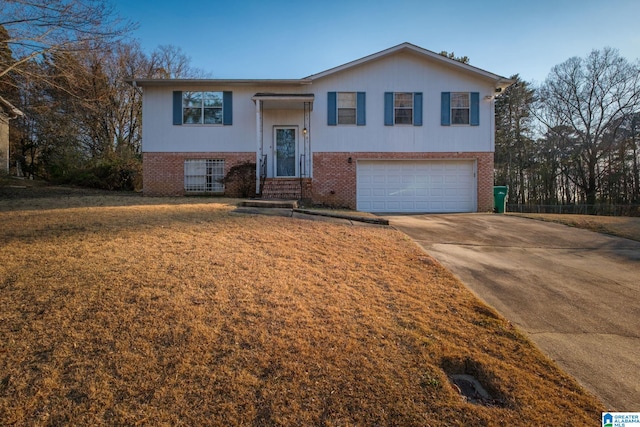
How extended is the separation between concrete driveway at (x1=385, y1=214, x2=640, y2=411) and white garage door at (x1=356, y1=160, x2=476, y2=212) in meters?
4.89

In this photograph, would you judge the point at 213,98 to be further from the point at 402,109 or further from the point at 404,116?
the point at 404,116

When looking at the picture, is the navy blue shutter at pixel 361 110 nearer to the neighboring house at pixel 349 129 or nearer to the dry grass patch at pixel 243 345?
the neighboring house at pixel 349 129

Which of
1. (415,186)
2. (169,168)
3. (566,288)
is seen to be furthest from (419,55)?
(566,288)

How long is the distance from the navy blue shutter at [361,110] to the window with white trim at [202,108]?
18.5ft

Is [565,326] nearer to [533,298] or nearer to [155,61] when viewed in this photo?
[533,298]

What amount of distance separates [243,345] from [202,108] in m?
13.5

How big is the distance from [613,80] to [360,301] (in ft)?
105

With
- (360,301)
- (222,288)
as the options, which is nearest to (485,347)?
(360,301)

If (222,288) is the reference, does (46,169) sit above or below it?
above

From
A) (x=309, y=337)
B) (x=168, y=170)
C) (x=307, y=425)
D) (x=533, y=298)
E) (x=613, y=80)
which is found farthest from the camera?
(x=613, y=80)

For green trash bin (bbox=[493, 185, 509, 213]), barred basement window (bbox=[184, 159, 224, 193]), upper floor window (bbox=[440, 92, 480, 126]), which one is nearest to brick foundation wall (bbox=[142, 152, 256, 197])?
barred basement window (bbox=[184, 159, 224, 193])

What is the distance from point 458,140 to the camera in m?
14.6

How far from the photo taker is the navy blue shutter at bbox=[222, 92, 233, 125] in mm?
14383

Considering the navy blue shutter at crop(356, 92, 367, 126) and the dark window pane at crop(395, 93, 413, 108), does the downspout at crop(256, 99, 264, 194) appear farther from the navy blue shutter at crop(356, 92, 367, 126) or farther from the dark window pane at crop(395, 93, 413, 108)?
the dark window pane at crop(395, 93, 413, 108)
